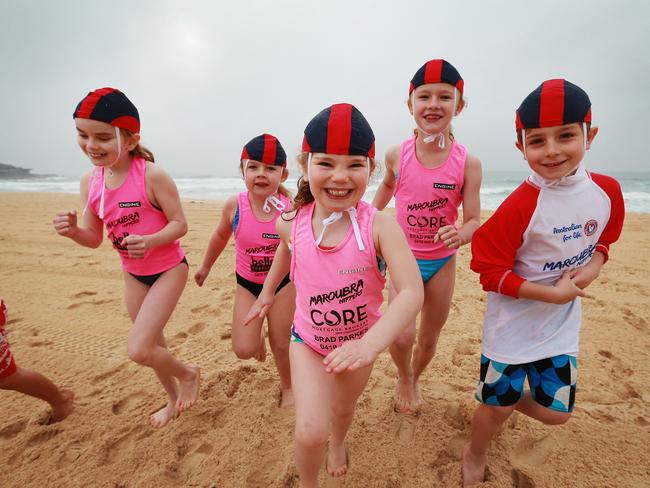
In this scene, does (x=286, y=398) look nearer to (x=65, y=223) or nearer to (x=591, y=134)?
(x=65, y=223)

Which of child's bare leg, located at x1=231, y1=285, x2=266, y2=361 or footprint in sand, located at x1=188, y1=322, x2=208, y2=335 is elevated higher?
child's bare leg, located at x1=231, y1=285, x2=266, y2=361

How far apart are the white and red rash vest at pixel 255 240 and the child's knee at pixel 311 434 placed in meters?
1.58

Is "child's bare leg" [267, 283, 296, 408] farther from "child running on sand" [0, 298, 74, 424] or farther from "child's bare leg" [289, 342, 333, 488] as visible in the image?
"child running on sand" [0, 298, 74, 424]

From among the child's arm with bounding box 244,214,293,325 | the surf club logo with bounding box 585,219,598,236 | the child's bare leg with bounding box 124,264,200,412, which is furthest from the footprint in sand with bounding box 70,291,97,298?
the surf club logo with bounding box 585,219,598,236

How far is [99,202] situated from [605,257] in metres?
3.44

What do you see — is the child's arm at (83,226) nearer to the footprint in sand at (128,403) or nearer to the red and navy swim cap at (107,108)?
the red and navy swim cap at (107,108)

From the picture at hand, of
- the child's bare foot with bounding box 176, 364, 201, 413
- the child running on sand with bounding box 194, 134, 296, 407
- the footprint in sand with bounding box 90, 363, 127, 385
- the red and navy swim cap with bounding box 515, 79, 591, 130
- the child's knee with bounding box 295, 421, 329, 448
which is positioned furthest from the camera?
the footprint in sand with bounding box 90, 363, 127, 385

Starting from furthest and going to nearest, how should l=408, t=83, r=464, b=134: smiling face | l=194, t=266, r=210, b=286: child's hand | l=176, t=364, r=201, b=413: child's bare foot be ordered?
l=194, t=266, r=210, b=286: child's hand
l=176, t=364, r=201, b=413: child's bare foot
l=408, t=83, r=464, b=134: smiling face

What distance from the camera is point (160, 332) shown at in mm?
2840

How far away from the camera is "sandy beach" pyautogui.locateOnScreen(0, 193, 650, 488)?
2447 millimetres

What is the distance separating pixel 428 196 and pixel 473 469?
1.86 metres

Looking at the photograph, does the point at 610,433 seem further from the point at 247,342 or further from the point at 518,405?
the point at 247,342

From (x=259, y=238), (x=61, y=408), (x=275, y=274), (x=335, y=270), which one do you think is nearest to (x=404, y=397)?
(x=275, y=274)

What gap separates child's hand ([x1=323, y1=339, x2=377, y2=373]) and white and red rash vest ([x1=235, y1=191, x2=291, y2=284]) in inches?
66.5
